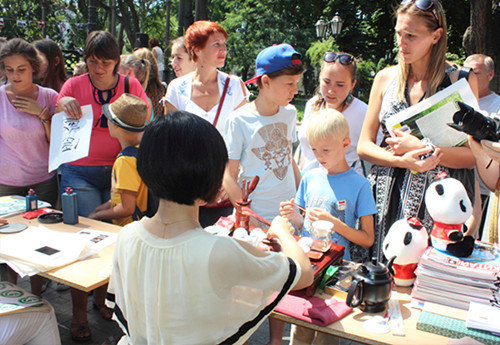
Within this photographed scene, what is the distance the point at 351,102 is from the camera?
3.31 meters

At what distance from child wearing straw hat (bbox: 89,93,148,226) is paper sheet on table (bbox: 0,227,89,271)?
1.30 feet

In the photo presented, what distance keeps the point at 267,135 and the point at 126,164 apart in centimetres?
97

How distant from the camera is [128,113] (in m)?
2.91

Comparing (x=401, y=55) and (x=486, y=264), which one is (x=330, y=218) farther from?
(x=401, y=55)

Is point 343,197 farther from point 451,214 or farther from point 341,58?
point 341,58

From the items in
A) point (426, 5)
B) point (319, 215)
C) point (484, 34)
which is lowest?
point (319, 215)

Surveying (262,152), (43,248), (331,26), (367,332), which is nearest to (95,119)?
(43,248)

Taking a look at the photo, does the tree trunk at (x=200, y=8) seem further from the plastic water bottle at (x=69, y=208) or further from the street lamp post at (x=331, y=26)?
the plastic water bottle at (x=69, y=208)

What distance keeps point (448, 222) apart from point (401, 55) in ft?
3.36

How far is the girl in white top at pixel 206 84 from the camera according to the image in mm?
3396

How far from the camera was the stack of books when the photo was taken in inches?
67.4

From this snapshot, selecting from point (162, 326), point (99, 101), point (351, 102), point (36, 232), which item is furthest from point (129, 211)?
point (351, 102)

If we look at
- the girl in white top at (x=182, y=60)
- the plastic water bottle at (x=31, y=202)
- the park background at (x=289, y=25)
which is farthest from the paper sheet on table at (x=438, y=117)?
the park background at (x=289, y=25)

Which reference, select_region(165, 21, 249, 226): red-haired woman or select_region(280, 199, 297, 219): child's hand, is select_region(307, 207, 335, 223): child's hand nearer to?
select_region(280, 199, 297, 219): child's hand
